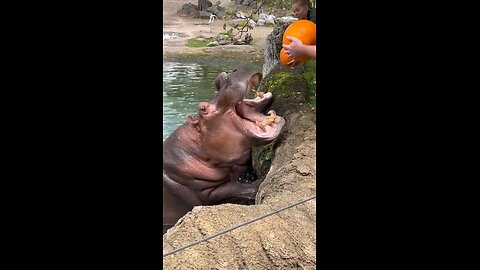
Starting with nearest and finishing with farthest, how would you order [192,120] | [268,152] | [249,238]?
1. [249,238]
2. [192,120]
3. [268,152]

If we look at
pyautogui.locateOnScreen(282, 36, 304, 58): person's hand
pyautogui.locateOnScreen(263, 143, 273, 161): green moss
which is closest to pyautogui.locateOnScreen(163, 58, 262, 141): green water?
pyautogui.locateOnScreen(282, 36, 304, 58): person's hand

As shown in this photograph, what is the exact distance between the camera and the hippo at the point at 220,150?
57.3 inches

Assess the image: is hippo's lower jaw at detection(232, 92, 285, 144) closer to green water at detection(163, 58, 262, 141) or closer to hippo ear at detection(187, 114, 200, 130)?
hippo ear at detection(187, 114, 200, 130)

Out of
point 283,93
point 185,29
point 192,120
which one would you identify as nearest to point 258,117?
point 283,93

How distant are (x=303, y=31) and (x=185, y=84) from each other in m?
0.29

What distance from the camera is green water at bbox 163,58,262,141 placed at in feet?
2.79

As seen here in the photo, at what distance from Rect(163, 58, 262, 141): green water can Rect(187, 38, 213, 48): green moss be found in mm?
28

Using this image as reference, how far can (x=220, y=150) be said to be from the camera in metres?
1.62

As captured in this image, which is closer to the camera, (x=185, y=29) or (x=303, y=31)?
(x=185, y=29)

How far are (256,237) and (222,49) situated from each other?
38cm

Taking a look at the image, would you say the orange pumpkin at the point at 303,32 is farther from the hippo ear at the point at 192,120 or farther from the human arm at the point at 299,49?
the hippo ear at the point at 192,120

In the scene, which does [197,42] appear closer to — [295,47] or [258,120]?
[295,47]
